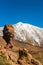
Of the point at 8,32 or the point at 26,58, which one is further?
the point at 8,32

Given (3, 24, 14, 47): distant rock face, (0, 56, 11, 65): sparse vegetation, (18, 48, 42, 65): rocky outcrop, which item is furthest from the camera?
(3, 24, 14, 47): distant rock face

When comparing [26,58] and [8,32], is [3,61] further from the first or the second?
[8,32]

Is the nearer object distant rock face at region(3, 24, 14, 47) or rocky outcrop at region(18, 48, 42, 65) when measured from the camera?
rocky outcrop at region(18, 48, 42, 65)

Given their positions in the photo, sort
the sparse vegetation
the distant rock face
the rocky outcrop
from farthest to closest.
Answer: the distant rock face < the rocky outcrop < the sparse vegetation

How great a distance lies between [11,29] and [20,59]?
37.6ft

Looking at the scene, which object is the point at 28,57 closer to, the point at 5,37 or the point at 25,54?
the point at 25,54

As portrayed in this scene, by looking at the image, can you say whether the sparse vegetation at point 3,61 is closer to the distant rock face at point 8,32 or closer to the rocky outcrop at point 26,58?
the rocky outcrop at point 26,58

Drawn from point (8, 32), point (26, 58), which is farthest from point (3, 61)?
point (8, 32)

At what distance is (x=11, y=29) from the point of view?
49469 millimetres

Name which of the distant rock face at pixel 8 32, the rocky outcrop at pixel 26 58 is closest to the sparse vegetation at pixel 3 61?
the rocky outcrop at pixel 26 58

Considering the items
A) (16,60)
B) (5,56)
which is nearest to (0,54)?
(5,56)

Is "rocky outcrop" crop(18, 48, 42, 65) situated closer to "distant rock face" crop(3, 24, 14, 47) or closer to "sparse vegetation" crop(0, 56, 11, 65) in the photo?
"sparse vegetation" crop(0, 56, 11, 65)

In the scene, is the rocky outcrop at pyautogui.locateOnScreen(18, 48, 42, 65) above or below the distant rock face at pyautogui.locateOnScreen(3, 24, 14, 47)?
below

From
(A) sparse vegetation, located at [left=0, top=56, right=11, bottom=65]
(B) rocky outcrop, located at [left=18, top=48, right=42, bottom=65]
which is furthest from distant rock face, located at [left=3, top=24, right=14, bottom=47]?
(A) sparse vegetation, located at [left=0, top=56, right=11, bottom=65]
